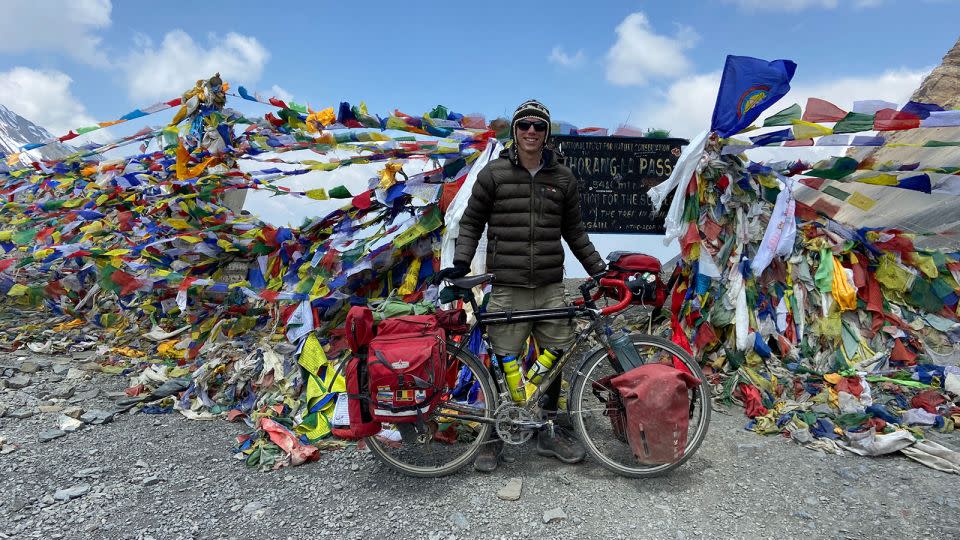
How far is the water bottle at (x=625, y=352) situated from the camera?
369 centimetres

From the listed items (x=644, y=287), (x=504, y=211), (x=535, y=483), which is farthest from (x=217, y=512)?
(x=644, y=287)

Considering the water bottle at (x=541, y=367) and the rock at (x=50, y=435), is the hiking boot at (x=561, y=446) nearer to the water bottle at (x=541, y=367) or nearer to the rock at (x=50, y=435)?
the water bottle at (x=541, y=367)

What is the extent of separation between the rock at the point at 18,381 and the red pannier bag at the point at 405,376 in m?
4.46

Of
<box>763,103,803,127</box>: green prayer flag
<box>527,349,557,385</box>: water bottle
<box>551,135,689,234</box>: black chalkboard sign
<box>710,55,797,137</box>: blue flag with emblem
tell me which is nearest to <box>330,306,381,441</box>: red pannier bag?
<box>527,349,557,385</box>: water bottle

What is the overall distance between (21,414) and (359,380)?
3.61 m

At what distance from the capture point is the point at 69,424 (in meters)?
4.70

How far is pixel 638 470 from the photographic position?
3604 millimetres

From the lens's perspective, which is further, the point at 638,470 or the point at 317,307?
the point at 317,307

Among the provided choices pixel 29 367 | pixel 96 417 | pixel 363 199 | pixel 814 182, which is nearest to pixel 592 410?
pixel 363 199

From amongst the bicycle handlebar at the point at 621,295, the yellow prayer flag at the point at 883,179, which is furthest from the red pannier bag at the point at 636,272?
the yellow prayer flag at the point at 883,179

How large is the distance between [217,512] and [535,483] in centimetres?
199

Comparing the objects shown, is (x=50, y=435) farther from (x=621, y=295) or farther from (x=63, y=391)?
(x=621, y=295)

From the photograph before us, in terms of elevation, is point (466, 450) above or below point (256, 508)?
above

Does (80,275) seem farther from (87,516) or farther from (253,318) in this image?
(87,516)
